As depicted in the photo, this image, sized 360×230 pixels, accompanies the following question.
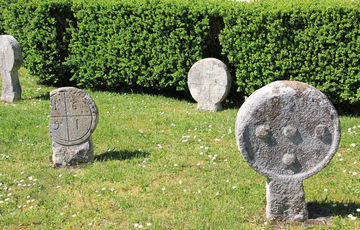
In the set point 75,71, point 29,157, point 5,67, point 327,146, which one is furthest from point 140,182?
point 75,71

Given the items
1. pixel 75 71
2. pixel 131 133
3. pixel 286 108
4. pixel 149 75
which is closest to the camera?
pixel 286 108

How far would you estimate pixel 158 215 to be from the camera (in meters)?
4.50

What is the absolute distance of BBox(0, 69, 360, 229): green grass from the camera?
→ 4438 millimetres

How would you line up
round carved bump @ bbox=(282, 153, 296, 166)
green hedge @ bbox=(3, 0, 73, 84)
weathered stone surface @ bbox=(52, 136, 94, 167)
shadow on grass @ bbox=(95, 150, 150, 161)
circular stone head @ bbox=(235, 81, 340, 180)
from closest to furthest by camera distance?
circular stone head @ bbox=(235, 81, 340, 180), round carved bump @ bbox=(282, 153, 296, 166), weathered stone surface @ bbox=(52, 136, 94, 167), shadow on grass @ bbox=(95, 150, 150, 161), green hedge @ bbox=(3, 0, 73, 84)

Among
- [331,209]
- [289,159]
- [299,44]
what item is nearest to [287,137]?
[289,159]

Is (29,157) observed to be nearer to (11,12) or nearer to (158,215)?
(158,215)

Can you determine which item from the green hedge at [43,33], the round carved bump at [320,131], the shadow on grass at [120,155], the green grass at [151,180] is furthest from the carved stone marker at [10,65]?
the round carved bump at [320,131]

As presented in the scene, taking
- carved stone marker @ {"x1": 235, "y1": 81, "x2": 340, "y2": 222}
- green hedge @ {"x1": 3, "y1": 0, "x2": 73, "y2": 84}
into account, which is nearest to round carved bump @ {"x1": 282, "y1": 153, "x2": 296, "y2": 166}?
carved stone marker @ {"x1": 235, "y1": 81, "x2": 340, "y2": 222}

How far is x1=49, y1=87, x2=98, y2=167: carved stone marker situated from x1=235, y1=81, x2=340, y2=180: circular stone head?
2.45m

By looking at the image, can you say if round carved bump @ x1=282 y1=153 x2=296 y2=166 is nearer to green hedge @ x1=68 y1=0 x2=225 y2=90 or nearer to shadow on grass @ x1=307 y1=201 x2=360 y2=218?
shadow on grass @ x1=307 y1=201 x2=360 y2=218

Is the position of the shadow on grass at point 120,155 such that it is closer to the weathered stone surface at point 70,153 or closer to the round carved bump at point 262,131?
the weathered stone surface at point 70,153

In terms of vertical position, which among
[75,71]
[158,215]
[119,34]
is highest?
[119,34]

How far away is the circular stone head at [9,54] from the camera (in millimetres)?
8555

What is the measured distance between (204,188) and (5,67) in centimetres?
578
